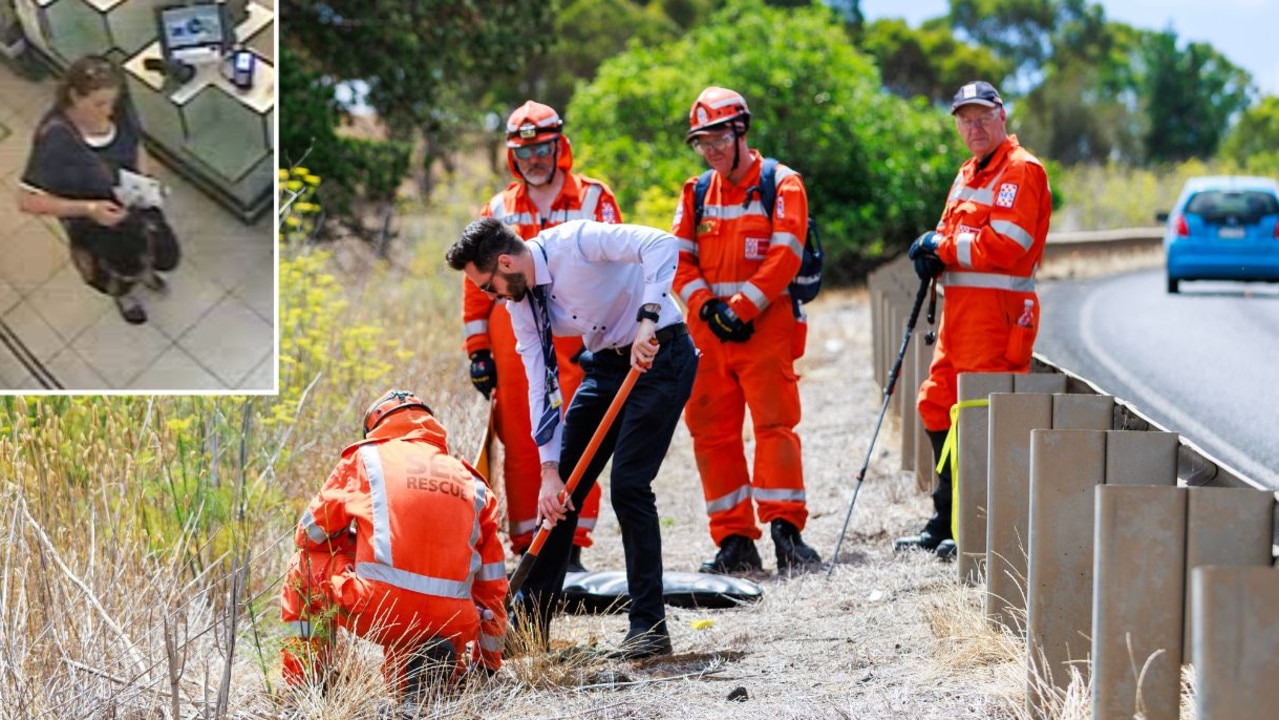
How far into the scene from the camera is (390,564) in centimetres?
482

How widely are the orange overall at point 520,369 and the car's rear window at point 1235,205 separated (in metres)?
15.0

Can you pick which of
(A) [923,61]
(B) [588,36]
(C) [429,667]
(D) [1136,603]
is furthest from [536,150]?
(A) [923,61]

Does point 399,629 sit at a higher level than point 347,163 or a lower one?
lower

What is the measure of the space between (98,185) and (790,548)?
10.6ft

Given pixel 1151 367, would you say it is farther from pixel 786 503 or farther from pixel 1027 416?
pixel 1027 416

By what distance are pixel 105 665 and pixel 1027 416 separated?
2711 millimetres

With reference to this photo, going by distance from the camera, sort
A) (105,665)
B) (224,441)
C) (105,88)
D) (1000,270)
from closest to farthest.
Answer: (105,665), (105,88), (224,441), (1000,270)

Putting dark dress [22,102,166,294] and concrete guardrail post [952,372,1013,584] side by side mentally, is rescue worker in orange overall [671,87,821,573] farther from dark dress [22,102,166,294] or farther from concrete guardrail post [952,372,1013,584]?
dark dress [22,102,166,294]

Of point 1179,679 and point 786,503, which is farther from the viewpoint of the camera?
point 786,503

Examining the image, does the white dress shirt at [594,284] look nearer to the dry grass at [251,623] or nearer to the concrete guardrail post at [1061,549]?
the dry grass at [251,623]

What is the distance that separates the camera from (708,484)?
7219mm

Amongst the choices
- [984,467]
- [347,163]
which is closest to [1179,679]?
[984,467]

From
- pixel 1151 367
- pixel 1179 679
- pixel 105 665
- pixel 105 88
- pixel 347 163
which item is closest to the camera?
pixel 1179 679

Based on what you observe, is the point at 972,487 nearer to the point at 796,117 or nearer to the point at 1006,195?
the point at 1006,195
